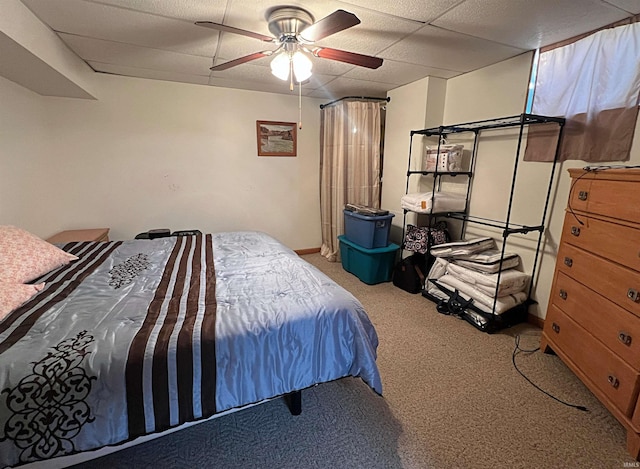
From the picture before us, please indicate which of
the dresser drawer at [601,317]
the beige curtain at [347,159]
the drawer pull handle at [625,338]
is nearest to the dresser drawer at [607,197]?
the dresser drawer at [601,317]

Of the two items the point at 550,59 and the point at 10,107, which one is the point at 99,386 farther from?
the point at 550,59

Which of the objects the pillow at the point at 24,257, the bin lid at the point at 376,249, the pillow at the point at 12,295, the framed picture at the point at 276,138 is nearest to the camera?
the pillow at the point at 12,295

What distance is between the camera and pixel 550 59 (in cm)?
226

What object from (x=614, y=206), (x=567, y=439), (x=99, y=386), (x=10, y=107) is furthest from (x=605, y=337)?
(x=10, y=107)

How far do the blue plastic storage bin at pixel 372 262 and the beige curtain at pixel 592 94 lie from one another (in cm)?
160

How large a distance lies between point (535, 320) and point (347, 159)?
2596 millimetres

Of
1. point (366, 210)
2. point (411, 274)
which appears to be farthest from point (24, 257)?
point (411, 274)

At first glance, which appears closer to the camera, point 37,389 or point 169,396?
point 37,389

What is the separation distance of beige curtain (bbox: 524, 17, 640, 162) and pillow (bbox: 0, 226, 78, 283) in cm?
352

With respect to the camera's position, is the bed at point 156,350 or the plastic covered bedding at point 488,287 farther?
the plastic covered bedding at point 488,287

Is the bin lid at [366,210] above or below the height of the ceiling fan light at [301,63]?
below

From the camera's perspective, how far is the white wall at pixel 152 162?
275 centimetres

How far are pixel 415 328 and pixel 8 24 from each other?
10.8 ft

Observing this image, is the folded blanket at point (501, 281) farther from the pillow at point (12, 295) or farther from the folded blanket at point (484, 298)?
the pillow at point (12, 295)
